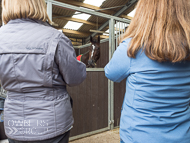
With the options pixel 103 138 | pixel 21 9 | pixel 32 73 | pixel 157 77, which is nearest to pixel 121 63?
pixel 157 77

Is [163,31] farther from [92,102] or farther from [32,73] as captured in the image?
[92,102]

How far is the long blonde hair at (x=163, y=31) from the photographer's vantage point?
0.67 metres

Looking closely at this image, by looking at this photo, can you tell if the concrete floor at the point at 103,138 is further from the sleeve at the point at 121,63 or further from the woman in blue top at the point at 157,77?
the sleeve at the point at 121,63

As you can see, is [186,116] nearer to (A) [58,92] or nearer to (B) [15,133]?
(A) [58,92]

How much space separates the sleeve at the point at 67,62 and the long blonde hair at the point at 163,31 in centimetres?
35

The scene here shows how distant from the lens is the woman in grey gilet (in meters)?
0.81

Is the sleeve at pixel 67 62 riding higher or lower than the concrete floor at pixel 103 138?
higher

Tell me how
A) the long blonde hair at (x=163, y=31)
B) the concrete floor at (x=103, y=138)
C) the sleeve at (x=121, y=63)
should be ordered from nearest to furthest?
the long blonde hair at (x=163, y=31) < the sleeve at (x=121, y=63) < the concrete floor at (x=103, y=138)

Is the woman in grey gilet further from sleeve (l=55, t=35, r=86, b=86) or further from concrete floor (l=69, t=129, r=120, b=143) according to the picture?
concrete floor (l=69, t=129, r=120, b=143)

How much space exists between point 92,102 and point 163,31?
208 centimetres

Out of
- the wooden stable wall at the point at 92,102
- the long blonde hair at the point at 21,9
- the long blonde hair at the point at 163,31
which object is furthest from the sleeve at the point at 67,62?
the wooden stable wall at the point at 92,102

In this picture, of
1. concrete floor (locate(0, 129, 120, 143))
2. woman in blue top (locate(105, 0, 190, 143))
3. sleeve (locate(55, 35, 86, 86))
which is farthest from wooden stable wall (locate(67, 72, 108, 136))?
woman in blue top (locate(105, 0, 190, 143))

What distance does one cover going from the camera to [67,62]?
877 mm

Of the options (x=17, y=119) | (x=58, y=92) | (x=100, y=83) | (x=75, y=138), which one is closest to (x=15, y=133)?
(x=17, y=119)
